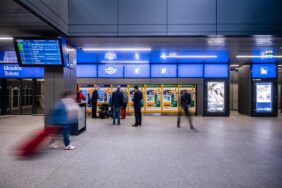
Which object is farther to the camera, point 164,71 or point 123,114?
point 164,71

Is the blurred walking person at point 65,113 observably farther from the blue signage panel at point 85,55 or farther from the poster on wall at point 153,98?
the poster on wall at point 153,98

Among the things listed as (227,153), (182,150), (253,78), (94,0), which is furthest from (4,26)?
(253,78)

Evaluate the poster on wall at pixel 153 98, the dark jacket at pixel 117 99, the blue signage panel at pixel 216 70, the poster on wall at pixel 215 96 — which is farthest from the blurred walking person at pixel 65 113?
the blue signage panel at pixel 216 70

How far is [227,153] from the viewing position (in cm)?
617

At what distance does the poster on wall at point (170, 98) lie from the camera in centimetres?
1611

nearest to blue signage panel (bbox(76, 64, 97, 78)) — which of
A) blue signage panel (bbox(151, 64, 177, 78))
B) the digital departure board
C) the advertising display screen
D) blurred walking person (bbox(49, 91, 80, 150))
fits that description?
blue signage panel (bbox(151, 64, 177, 78))

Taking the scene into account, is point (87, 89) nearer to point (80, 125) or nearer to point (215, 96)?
point (80, 125)

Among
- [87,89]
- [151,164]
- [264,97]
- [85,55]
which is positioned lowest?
[151,164]

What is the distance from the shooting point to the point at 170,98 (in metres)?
16.1

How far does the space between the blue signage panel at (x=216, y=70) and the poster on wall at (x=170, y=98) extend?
2.20 meters

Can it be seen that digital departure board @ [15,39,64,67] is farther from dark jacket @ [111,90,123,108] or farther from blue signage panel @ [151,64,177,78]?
blue signage panel @ [151,64,177,78]

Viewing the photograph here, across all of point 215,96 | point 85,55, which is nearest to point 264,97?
point 215,96

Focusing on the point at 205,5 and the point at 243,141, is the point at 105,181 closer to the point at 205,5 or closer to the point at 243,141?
the point at 243,141

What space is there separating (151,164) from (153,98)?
36.1 feet
